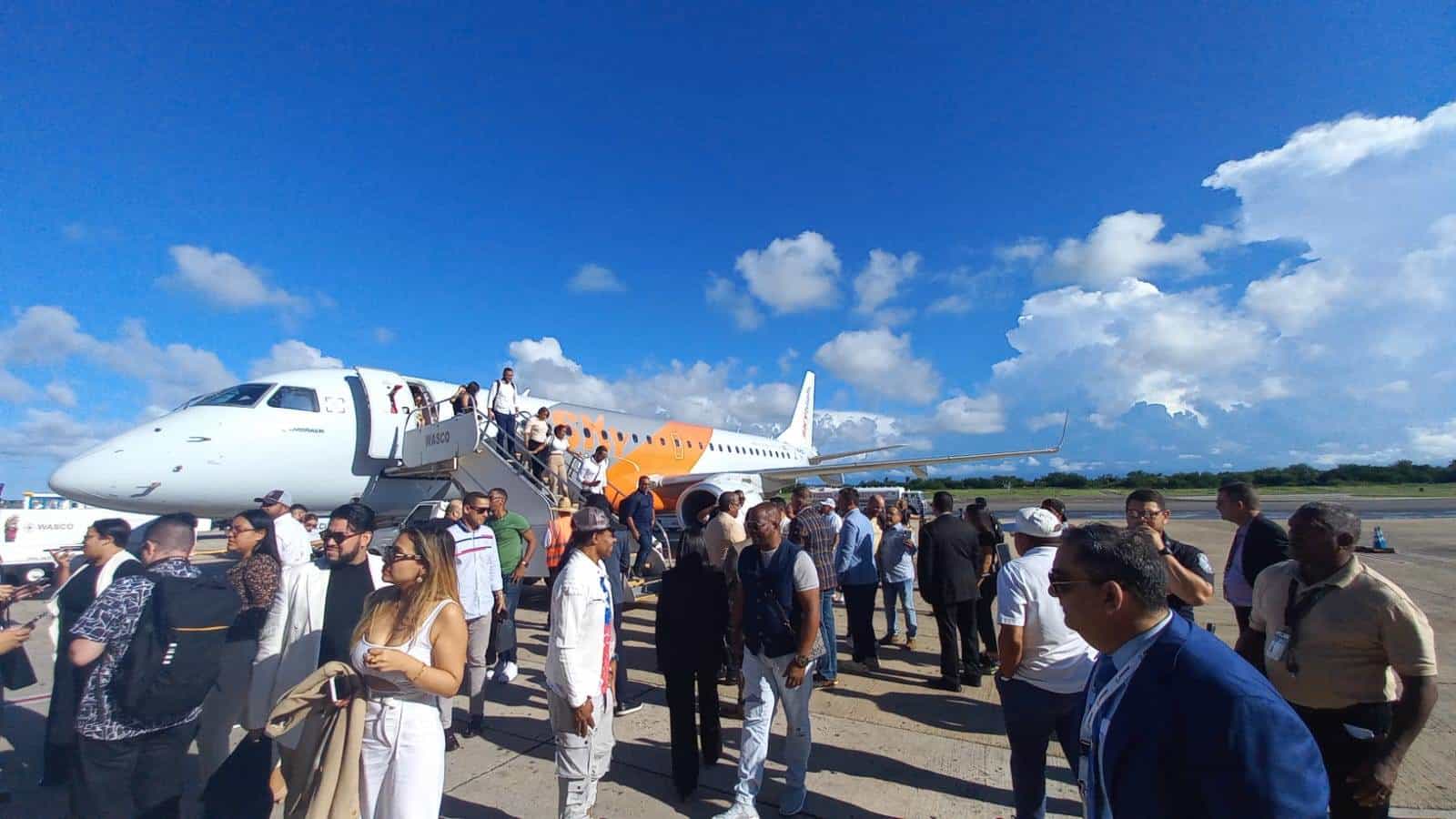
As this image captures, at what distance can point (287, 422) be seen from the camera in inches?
384

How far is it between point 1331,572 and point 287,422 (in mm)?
11871

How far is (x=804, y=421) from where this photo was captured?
35125 mm

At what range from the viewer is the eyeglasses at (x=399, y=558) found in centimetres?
300

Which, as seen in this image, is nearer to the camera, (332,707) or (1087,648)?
(332,707)

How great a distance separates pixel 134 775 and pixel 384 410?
28.0 ft

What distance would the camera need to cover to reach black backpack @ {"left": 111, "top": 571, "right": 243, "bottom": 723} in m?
3.00

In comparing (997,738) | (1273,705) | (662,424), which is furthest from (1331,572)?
(662,424)


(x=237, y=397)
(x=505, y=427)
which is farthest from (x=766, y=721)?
(x=237, y=397)

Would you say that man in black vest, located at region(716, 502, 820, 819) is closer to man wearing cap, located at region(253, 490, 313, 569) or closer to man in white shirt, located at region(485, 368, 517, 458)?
man wearing cap, located at region(253, 490, 313, 569)

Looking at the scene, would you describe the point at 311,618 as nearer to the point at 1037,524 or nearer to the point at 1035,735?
the point at 1035,735

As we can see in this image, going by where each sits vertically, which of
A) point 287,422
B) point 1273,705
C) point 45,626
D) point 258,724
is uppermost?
point 287,422

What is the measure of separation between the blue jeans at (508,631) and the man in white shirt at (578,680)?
2822 millimetres

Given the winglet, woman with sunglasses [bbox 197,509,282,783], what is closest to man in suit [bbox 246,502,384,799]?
woman with sunglasses [bbox 197,509,282,783]

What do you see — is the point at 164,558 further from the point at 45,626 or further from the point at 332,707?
the point at 45,626
